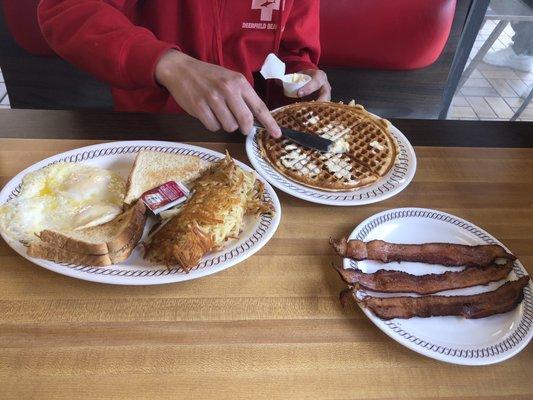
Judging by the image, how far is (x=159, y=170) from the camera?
1180mm

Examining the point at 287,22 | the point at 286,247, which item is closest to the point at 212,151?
the point at 286,247

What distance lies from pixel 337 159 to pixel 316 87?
1.36 feet

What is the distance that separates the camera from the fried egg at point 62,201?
1002 mm

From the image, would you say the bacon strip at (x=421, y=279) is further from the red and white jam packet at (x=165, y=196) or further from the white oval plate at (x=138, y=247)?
the red and white jam packet at (x=165, y=196)

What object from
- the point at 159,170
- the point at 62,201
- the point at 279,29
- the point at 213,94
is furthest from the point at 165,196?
the point at 279,29

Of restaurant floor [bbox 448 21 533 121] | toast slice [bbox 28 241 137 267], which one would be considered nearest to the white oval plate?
toast slice [bbox 28 241 137 267]

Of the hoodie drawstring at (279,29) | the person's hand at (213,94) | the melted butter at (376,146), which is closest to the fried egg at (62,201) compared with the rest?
the person's hand at (213,94)

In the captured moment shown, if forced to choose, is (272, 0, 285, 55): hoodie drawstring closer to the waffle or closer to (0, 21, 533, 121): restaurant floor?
the waffle

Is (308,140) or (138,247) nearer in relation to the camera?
(138,247)

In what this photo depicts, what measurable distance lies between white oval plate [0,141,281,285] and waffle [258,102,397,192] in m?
0.13

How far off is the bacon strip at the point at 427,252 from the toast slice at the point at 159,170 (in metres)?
0.38

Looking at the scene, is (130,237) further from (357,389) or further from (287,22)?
(287,22)

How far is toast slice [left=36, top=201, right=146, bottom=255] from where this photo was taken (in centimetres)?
95

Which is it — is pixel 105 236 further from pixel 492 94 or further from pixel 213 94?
pixel 492 94
